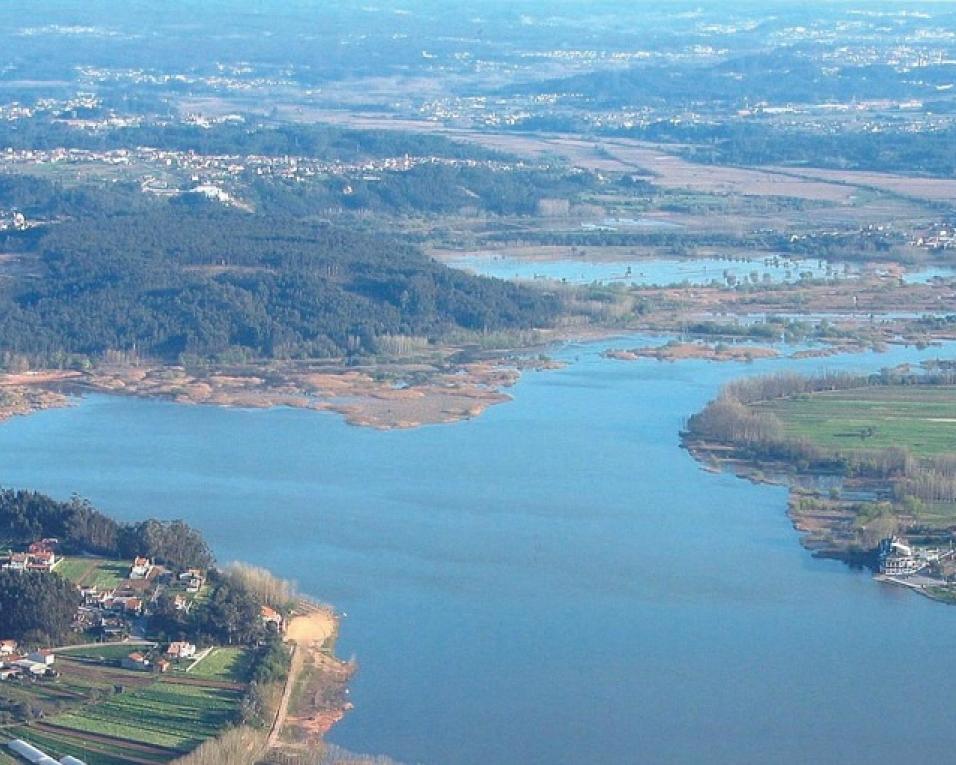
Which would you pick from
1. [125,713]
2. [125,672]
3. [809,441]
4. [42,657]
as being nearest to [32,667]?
[42,657]

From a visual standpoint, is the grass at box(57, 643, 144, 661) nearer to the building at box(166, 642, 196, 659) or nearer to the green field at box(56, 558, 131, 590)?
the building at box(166, 642, 196, 659)

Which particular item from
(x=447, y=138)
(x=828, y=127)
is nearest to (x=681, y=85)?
(x=828, y=127)

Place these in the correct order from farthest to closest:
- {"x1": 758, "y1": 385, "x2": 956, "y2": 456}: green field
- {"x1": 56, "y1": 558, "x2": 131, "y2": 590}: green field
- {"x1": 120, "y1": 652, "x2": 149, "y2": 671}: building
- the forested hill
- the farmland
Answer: the forested hill, {"x1": 758, "y1": 385, "x2": 956, "y2": 456}: green field, {"x1": 56, "y1": 558, "x2": 131, "y2": 590}: green field, {"x1": 120, "y1": 652, "x2": 149, "y2": 671}: building, the farmland

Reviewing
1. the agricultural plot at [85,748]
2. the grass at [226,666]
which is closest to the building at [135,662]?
the grass at [226,666]

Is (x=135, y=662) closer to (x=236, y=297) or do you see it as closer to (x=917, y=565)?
(x=917, y=565)

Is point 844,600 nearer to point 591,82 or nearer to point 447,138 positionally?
point 447,138

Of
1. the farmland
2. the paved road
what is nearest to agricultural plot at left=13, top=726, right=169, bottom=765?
the farmland
